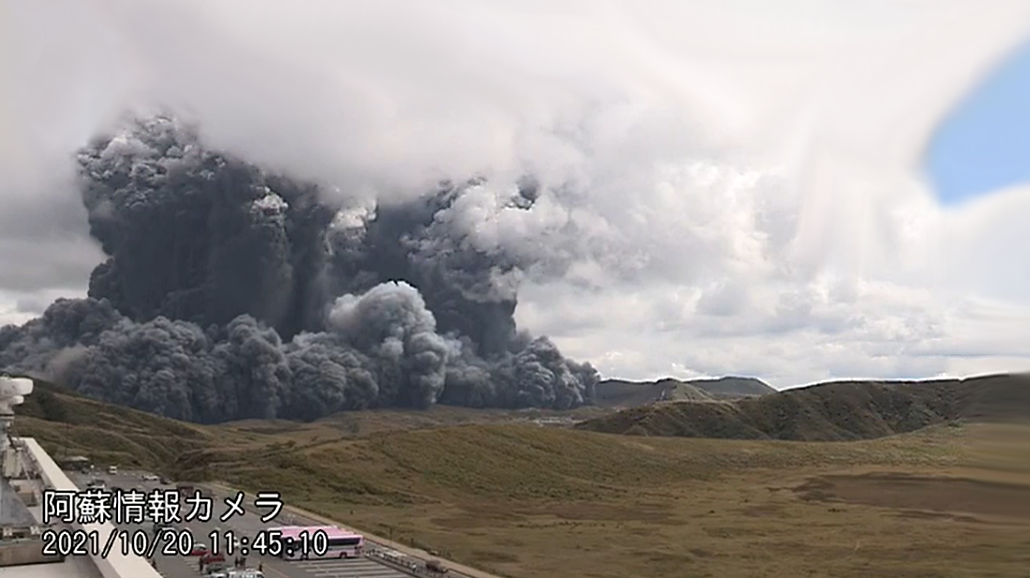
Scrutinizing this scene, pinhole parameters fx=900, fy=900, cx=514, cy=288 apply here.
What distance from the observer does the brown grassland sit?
1893 inches

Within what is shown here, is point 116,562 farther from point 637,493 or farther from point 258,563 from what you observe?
point 637,493

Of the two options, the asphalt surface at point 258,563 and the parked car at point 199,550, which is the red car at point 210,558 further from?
the parked car at point 199,550

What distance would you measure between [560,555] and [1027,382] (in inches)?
2799

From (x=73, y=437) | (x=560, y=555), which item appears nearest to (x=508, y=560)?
(x=560, y=555)

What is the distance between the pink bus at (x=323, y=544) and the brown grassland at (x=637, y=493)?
26.5ft

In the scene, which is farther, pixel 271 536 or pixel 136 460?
pixel 136 460

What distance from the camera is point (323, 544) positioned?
62.2 m

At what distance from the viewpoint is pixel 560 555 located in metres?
71.0

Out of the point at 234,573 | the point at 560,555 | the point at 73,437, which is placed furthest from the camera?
the point at 73,437

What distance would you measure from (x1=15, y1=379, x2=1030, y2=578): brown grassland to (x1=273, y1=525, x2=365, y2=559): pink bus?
807cm

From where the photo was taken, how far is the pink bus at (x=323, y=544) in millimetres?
62312

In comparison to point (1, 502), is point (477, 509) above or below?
below

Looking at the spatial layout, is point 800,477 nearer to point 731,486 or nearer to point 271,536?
point 731,486

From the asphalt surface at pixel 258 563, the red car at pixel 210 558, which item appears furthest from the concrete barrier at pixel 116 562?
the red car at pixel 210 558
